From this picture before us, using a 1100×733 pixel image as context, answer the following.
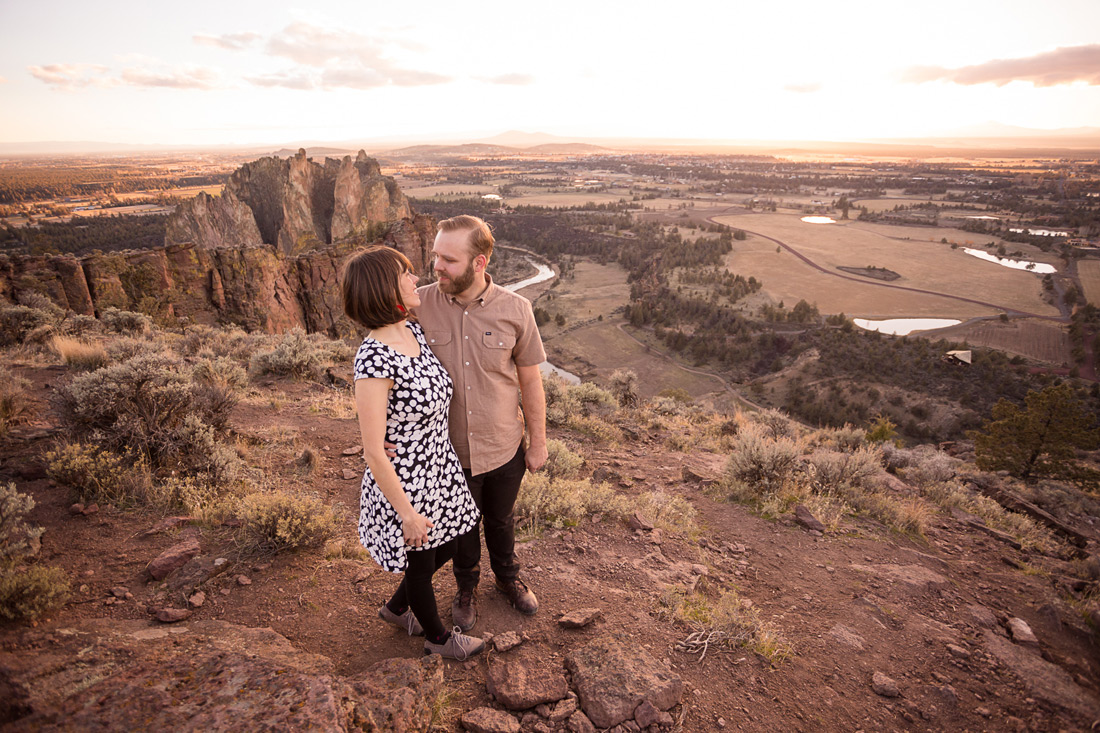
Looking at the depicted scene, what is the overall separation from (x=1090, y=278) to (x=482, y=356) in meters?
67.0

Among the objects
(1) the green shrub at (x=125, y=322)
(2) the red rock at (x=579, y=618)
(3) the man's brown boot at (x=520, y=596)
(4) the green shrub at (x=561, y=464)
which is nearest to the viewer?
(2) the red rock at (x=579, y=618)

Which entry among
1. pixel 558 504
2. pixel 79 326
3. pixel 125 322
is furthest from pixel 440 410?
pixel 125 322

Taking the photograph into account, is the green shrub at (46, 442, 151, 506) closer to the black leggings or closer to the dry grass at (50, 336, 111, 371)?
the black leggings

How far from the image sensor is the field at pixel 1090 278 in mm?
40203

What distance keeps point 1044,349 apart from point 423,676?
1707 inches

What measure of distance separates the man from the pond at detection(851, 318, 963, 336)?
41.3 m

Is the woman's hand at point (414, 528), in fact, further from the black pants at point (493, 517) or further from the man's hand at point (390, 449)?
the black pants at point (493, 517)

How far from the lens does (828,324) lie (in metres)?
36.6

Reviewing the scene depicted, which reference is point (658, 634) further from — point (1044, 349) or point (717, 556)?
point (1044, 349)

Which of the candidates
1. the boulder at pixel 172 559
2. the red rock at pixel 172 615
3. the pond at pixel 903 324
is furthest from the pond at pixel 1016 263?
the red rock at pixel 172 615

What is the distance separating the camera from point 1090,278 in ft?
149

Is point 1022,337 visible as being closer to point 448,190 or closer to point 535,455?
point 535,455

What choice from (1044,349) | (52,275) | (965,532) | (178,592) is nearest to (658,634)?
(178,592)

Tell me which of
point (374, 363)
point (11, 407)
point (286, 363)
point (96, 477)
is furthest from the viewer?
point (286, 363)
